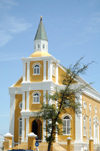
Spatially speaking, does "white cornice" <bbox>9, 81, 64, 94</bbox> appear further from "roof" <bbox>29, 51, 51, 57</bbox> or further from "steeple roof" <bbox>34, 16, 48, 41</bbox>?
"steeple roof" <bbox>34, 16, 48, 41</bbox>

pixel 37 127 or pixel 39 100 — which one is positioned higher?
pixel 39 100

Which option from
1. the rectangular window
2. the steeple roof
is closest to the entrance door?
the rectangular window

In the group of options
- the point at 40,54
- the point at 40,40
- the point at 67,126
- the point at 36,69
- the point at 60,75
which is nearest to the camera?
the point at 67,126

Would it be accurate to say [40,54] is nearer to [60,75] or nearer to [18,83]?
[60,75]

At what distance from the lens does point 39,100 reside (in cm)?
3906

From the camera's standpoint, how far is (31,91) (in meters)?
39.5

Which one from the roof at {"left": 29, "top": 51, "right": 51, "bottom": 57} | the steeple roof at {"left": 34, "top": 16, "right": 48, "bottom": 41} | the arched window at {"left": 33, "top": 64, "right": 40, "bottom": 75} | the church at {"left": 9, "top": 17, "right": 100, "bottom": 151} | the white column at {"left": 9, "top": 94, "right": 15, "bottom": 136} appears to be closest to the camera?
the church at {"left": 9, "top": 17, "right": 100, "bottom": 151}

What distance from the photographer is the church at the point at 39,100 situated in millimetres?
38469

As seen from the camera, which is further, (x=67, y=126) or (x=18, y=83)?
Answer: (x=18, y=83)

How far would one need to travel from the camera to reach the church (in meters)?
38.5

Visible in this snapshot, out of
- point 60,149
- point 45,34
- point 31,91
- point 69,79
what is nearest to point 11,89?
point 31,91

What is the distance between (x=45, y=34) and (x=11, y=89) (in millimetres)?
8033

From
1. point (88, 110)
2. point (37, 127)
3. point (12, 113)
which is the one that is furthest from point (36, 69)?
point (88, 110)

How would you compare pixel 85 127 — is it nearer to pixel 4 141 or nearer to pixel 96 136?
pixel 96 136
